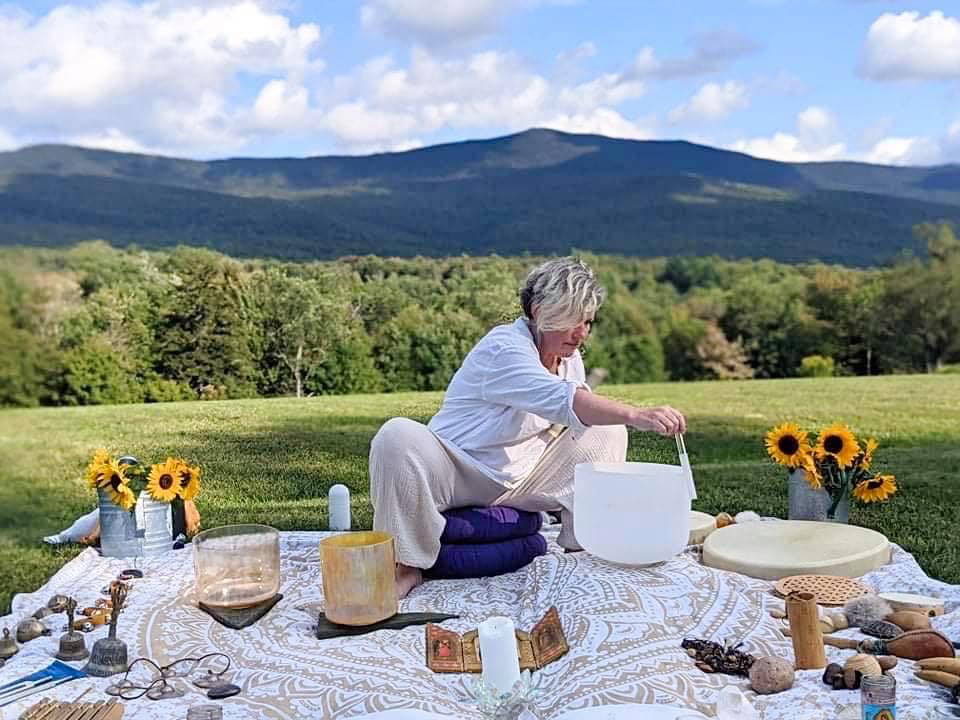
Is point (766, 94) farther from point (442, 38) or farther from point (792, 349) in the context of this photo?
point (442, 38)

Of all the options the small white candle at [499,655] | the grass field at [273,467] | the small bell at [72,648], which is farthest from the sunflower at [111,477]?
the small white candle at [499,655]

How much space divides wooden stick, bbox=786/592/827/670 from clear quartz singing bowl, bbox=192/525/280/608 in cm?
133

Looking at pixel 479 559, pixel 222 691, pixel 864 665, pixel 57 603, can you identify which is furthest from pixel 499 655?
pixel 57 603

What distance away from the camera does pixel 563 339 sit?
110 inches

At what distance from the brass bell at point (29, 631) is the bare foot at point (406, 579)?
881 mm

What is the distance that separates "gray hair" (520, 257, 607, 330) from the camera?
8.89 feet

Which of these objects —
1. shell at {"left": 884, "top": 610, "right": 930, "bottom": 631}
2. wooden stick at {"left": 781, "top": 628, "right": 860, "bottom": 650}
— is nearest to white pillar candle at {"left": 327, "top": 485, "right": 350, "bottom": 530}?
wooden stick at {"left": 781, "top": 628, "right": 860, "bottom": 650}

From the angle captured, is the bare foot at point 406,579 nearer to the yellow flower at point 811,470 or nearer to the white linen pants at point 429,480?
the white linen pants at point 429,480

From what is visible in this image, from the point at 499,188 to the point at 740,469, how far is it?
440cm

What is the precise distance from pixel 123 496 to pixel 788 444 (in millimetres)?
2151

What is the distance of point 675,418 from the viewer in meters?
2.43

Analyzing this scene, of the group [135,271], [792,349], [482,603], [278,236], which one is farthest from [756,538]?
[792,349]

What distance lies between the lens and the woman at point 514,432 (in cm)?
258

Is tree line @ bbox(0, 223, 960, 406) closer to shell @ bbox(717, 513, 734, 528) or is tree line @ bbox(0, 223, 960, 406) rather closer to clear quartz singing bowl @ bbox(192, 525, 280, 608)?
clear quartz singing bowl @ bbox(192, 525, 280, 608)
